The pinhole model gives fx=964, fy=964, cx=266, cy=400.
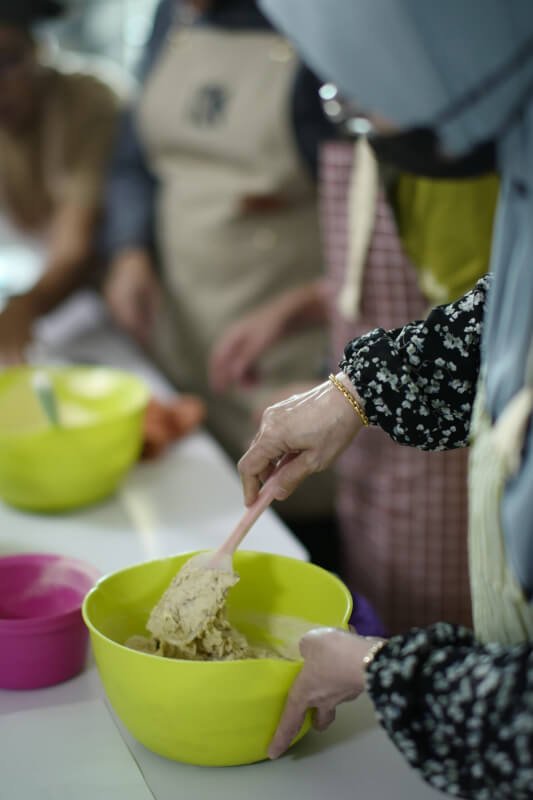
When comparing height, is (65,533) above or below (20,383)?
below

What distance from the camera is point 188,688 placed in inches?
31.4

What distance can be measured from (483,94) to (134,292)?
1557 millimetres

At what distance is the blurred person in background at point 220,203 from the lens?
6.28ft

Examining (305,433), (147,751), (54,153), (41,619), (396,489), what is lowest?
(396,489)


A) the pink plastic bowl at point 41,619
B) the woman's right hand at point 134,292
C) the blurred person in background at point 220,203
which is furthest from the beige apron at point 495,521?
the woman's right hand at point 134,292

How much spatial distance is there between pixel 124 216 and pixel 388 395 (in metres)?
1.46

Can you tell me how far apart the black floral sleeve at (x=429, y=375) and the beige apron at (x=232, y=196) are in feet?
3.44

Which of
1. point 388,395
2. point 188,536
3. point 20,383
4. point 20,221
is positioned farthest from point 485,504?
point 20,221

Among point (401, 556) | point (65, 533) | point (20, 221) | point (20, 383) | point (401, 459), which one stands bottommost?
point (401, 556)

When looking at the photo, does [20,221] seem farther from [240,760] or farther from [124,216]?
[240,760]

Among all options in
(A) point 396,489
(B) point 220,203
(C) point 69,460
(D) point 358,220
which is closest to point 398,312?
(D) point 358,220

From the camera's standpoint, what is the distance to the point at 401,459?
1575 mm

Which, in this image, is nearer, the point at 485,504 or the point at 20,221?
the point at 485,504

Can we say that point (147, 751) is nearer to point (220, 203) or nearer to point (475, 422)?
point (475, 422)
